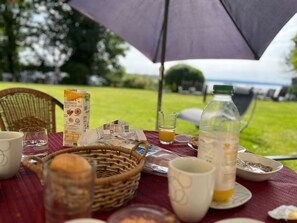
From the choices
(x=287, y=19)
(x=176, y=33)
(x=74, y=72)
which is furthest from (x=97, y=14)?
(x=74, y=72)

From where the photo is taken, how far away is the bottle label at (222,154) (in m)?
0.64

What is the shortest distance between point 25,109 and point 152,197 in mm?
1272

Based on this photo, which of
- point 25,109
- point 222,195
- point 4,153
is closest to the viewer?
point 222,195

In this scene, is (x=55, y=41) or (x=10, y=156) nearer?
(x=10, y=156)

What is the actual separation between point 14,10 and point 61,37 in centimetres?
255

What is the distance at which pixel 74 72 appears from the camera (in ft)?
46.0

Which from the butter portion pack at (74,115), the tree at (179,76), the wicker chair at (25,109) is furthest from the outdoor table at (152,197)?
the tree at (179,76)

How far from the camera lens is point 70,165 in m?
0.55

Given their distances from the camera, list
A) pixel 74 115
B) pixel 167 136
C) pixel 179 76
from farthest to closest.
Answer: pixel 179 76, pixel 167 136, pixel 74 115

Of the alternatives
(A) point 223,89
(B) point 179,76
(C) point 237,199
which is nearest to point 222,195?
(C) point 237,199

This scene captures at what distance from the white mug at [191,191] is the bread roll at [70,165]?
0.62ft

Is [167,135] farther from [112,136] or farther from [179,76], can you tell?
[179,76]

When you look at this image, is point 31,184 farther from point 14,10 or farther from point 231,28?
point 14,10

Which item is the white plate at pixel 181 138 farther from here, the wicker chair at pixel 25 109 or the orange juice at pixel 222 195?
the wicker chair at pixel 25 109
